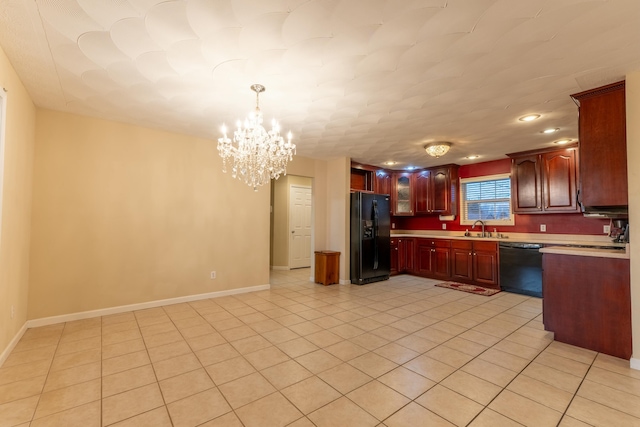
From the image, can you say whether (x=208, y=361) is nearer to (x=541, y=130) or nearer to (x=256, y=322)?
(x=256, y=322)

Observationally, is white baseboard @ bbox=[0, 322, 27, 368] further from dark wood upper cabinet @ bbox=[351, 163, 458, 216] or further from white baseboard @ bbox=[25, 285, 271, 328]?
dark wood upper cabinet @ bbox=[351, 163, 458, 216]

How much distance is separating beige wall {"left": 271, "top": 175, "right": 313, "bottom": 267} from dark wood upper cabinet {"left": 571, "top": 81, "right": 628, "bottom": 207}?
17.2ft

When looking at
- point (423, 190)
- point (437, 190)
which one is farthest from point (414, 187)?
point (437, 190)

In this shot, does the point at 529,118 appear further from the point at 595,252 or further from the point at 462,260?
the point at 462,260

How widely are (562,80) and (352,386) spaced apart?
3.20m

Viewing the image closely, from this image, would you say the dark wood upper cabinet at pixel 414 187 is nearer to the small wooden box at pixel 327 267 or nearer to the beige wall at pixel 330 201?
the beige wall at pixel 330 201

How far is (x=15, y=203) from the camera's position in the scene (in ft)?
8.66

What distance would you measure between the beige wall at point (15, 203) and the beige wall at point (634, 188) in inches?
202

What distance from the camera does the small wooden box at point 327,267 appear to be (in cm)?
535

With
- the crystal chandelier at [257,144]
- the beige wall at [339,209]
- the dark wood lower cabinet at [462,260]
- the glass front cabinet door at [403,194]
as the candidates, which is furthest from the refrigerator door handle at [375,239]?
the crystal chandelier at [257,144]

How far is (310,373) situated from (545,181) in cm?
497

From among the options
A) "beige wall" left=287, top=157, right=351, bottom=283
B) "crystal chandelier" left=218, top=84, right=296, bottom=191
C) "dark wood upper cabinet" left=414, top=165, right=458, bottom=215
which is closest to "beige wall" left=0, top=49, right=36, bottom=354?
"crystal chandelier" left=218, top=84, right=296, bottom=191

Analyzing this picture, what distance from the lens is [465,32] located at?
1.91 metres

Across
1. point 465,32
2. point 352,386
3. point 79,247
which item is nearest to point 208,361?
point 352,386
